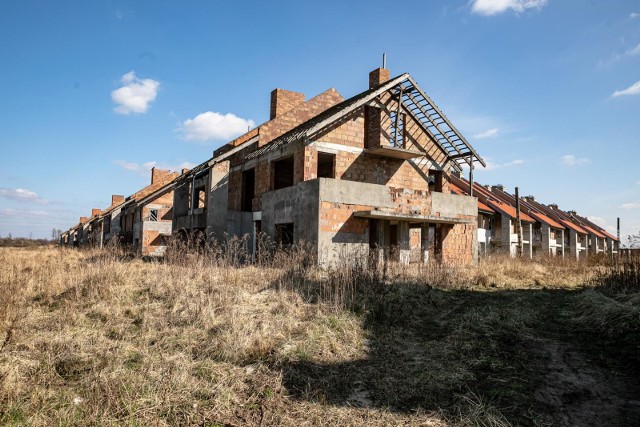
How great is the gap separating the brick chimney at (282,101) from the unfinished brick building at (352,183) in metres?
1.33

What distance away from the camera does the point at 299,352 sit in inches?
243

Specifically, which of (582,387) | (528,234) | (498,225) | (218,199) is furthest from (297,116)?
(528,234)

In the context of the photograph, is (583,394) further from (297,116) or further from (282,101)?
(282,101)

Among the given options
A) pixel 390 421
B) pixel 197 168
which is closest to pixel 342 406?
pixel 390 421

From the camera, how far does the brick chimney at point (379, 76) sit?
20.0 metres

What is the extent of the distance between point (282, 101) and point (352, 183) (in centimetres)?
1076

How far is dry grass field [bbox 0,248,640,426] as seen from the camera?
4547mm

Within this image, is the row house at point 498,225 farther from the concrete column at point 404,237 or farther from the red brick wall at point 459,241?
the concrete column at point 404,237

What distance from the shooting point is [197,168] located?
22.2 meters

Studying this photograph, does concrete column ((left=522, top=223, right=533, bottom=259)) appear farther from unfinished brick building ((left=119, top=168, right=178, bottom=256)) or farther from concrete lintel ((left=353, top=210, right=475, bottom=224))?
unfinished brick building ((left=119, top=168, right=178, bottom=256))

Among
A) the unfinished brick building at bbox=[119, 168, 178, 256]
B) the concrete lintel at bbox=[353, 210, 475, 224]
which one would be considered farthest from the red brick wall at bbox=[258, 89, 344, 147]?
the unfinished brick building at bbox=[119, 168, 178, 256]

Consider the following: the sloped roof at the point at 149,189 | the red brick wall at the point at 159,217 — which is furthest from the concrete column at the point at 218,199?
the sloped roof at the point at 149,189

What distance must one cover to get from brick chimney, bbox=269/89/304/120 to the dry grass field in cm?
1408

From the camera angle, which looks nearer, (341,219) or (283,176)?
(341,219)
